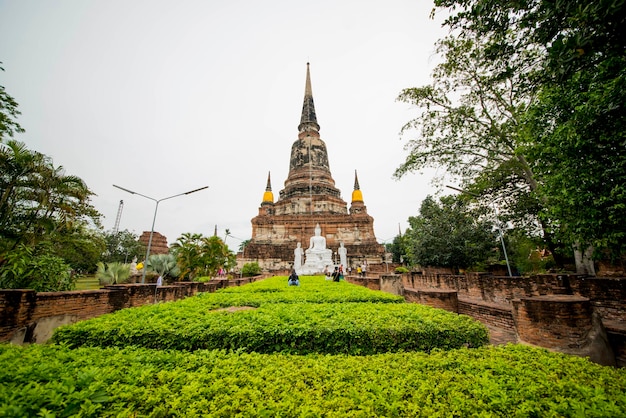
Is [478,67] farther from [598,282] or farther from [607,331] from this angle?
[607,331]

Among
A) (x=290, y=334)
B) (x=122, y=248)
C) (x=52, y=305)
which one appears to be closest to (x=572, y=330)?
(x=290, y=334)

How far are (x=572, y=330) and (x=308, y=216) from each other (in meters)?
34.2

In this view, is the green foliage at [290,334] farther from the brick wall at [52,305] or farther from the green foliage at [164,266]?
the green foliage at [164,266]

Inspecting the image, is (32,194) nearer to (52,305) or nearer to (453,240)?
(52,305)

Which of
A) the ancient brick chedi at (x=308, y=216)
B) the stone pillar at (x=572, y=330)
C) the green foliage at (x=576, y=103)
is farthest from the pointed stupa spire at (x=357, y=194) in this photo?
the stone pillar at (x=572, y=330)

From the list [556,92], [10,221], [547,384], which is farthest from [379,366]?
[10,221]

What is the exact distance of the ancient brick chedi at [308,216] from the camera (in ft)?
112

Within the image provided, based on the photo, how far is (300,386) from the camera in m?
2.66

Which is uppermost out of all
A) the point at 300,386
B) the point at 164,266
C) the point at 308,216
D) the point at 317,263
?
the point at 308,216

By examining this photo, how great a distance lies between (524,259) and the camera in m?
23.5

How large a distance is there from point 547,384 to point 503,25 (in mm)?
6438

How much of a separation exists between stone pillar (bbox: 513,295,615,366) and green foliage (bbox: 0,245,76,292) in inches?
458

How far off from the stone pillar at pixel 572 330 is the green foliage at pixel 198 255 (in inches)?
773

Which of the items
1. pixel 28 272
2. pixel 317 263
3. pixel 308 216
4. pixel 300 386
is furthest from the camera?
pixel 308 216
